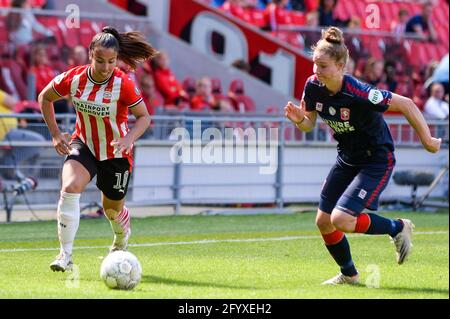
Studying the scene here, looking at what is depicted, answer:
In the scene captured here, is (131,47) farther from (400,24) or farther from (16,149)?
(400,24)

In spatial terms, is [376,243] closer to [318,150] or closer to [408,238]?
[408,238]

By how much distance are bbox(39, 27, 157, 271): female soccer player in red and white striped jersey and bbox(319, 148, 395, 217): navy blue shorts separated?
5.59 ft

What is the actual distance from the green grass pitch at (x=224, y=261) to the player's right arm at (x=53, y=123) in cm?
109

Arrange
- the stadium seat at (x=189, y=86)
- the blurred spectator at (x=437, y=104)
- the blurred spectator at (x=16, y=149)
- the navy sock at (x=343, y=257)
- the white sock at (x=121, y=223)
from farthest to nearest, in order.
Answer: the stadium seat at (x=189, y=86), the blurred spectator at (x=437, y=104), the blurred spectator at (x=16, y=149), the white sock at (x=121, y=223), the navy sock at (x=343, y=257)

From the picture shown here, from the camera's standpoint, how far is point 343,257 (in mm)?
9211

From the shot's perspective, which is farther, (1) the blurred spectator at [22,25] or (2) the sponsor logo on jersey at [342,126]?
(1) the blurred spectator at [22,25]

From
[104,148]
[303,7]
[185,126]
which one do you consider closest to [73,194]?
[104,148]

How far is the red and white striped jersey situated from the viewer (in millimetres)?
9609

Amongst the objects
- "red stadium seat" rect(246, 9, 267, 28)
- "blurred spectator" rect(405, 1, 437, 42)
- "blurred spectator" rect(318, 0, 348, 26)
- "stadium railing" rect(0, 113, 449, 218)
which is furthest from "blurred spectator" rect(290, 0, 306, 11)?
"stadium railing" rect(0, 113, 449, 218)

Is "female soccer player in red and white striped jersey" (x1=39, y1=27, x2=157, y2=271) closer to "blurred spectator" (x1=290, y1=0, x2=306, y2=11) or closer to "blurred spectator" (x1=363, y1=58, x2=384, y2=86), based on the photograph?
"blurred spectator" (x1=363, y1=58, x2=384, y2=86)

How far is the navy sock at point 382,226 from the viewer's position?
9.09 meters

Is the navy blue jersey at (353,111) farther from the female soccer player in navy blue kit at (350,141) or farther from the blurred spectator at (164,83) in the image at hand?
the blurred spectator at (164,83)

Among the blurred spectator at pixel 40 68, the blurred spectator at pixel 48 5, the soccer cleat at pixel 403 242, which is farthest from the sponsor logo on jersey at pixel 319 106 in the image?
the blurred spectator at pixel 48 5

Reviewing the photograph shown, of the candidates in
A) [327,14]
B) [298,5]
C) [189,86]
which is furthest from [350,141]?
[298,5]
